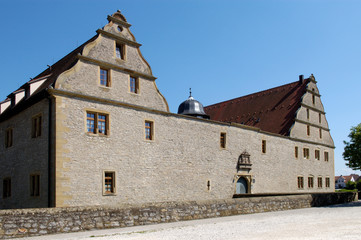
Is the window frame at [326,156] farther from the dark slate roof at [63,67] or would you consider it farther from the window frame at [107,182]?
the dark slate roof at [63,67]

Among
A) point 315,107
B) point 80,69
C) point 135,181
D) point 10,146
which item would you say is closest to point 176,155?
point 135,181

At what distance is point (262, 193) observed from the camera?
25.5 m

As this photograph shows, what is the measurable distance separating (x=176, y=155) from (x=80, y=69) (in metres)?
7.48

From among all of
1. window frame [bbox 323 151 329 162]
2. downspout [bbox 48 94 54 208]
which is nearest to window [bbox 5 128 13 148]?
downspout [bbox 48 94 54 208]

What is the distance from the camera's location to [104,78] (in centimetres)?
1797

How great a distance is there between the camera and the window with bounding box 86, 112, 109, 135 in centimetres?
1702

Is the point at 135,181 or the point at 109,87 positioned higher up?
the point at 109,87

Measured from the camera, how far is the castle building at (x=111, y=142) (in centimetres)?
1606

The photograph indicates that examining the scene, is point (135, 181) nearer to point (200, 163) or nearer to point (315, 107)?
point (200, 163)

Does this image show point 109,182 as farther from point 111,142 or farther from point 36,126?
point 36,126

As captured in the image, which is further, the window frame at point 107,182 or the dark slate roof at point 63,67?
the dark slate roof at point 63,67

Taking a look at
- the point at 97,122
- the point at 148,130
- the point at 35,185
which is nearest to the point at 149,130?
the point at 148,130

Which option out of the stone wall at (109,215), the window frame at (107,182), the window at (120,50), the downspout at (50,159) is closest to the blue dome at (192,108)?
the window at (120,50)

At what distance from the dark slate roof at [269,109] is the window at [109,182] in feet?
61.7
